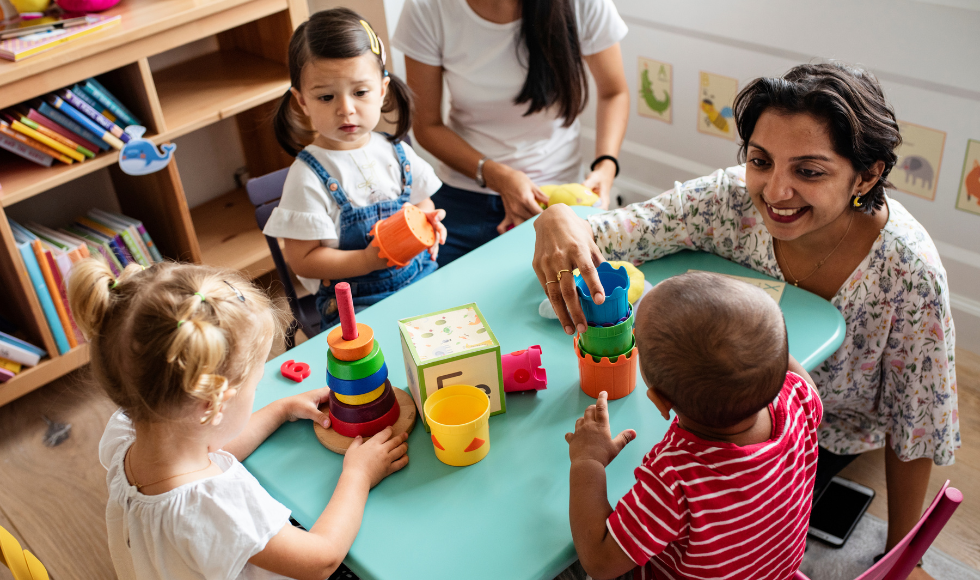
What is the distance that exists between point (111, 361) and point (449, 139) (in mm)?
1316

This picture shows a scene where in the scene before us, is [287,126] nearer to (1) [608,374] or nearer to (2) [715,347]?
(1) [608,374]

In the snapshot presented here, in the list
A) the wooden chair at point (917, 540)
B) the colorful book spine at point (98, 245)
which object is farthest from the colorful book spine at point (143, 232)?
the wooden chair at point (917, 540)

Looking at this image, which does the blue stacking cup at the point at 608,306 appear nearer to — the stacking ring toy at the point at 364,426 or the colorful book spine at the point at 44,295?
the stacking ring toy at the point at 364,426

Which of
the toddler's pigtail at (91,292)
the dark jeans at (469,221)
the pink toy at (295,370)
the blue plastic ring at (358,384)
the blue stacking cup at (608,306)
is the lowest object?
the dark jeans at (469,221)

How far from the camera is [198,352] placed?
936 mm

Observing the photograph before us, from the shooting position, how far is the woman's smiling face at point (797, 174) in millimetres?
1293

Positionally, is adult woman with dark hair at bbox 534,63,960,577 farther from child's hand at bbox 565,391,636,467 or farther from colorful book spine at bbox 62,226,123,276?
colorful book spine at bbox 62,226,123,276

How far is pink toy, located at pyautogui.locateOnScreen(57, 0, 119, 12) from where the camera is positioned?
2.14 meters

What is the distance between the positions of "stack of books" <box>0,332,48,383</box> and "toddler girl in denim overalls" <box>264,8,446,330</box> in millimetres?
1000

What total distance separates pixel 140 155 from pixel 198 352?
1.50 meters

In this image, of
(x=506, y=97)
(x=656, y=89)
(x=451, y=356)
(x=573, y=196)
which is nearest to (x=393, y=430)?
(x=451, y=356)

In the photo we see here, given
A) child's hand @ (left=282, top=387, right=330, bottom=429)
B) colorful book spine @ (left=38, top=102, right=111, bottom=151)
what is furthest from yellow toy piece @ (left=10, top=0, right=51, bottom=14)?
child's hand @ (left=282, top=387, right=330, bottom=429)

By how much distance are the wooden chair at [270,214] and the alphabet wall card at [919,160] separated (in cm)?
171

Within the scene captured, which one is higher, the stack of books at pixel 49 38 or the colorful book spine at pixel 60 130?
the stack of books at pixel 49 38
